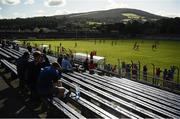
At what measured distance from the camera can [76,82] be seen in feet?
40.8

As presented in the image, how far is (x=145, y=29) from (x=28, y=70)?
456 ft

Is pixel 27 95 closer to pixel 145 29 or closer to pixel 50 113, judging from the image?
pixel 50 113

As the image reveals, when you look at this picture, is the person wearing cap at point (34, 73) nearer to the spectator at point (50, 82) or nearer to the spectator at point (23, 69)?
the spectator at point (23, 69)

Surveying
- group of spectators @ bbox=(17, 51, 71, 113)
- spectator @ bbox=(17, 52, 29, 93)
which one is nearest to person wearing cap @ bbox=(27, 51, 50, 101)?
group of spectators @ bbox=(17, 51, 71, 113)

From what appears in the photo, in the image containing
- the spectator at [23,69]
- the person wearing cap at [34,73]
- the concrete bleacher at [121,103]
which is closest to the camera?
the concrete bleacher at [121,103]

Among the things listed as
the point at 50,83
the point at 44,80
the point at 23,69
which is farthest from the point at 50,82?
the point at 23,69

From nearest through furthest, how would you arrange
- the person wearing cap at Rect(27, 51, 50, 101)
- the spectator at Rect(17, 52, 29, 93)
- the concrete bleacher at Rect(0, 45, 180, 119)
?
the concrete bleacher at Rect(0, 45, 180, 119) < the person wearing cap at Rect(27, 51, 50, 101) < the spectator at Rect(17, 52, 29, 93)

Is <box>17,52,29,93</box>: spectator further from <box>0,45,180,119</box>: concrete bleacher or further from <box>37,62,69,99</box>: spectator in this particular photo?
<box>37,62,69,99</box>: spectator

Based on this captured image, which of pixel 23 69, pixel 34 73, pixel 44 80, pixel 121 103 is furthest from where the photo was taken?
pixel 23 69

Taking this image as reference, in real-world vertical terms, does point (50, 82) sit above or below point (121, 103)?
above

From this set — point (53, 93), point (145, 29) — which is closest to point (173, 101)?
point (53, 93)

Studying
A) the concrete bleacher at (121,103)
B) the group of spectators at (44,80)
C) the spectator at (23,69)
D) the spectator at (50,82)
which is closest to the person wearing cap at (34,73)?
the group of spectators at (44,80)

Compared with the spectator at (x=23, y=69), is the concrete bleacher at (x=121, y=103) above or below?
below

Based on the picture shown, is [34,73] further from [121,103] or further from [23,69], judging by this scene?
[121,103]
